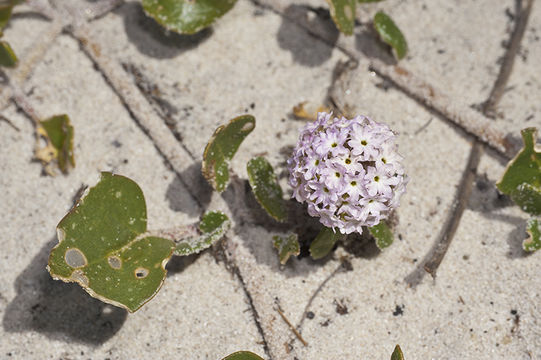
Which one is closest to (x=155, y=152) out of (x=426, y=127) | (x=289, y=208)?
(x=289, y=208)

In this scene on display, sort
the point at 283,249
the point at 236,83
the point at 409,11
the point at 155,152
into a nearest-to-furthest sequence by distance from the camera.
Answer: the point at 283,249
the point at 155,152
the point at 236,83
the point at 409,11

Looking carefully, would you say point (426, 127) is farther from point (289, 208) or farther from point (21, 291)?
point (21, 291)

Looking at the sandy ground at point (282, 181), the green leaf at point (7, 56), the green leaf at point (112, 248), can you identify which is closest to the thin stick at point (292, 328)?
the sandy ground at point (282, 181)

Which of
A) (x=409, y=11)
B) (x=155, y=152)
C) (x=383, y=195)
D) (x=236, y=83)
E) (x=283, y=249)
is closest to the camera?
(x=383, y=195)

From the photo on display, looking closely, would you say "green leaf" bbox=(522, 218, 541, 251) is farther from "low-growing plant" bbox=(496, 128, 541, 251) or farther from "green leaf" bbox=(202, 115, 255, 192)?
"green leaf" bbox=(202, 115, 255, 192)

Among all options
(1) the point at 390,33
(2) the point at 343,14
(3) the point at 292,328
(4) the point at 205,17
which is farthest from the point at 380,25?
(3) the point at 292,328

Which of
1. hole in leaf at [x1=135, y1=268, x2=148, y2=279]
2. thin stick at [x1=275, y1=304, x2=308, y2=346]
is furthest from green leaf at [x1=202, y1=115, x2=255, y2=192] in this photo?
thin stick at [x1=275, y1=304, x2=308, y2=346]
